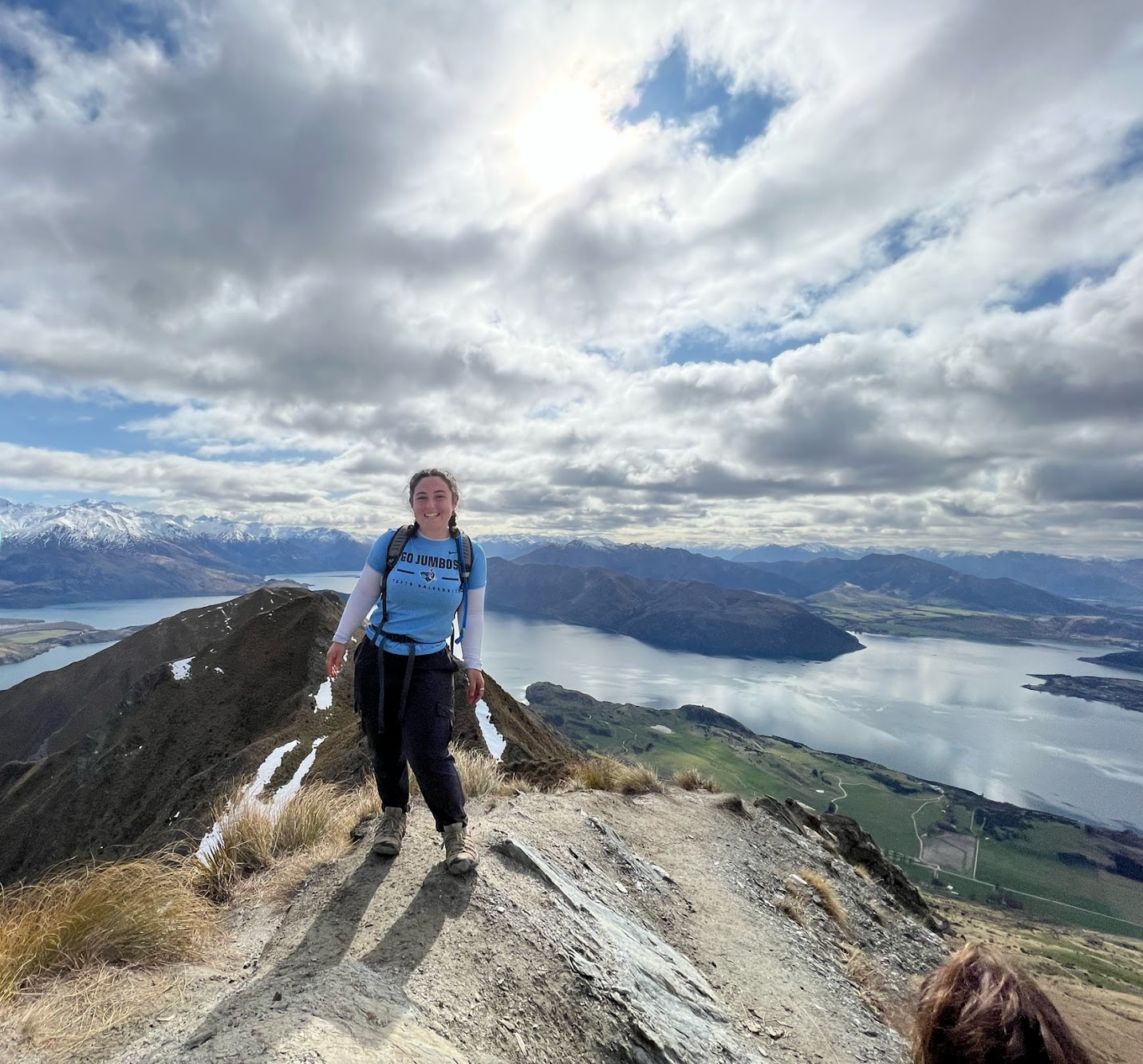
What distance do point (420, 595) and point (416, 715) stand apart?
109 cm

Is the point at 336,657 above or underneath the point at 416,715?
above

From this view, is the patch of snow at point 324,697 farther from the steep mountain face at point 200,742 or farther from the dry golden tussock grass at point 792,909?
the dry golden tussock grass at point 792,909

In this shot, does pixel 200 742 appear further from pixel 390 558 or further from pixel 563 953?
pixel 563 953

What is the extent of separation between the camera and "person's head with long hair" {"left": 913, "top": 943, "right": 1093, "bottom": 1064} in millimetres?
2324

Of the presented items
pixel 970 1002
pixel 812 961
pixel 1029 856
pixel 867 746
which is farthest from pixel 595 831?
pixel 867 746

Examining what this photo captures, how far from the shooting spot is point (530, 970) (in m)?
4.50

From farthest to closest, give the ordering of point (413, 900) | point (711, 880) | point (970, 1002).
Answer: point (711, 880)
point (413, 900)
point (970, 1002)

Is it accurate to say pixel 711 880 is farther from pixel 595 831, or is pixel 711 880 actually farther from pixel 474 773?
pixel 474 773

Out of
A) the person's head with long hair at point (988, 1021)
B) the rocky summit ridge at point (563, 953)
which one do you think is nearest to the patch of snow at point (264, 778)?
the rocky summit ridge at point (563, 953)

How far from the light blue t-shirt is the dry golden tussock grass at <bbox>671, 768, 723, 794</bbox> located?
11.5 m

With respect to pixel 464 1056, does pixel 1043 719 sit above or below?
below

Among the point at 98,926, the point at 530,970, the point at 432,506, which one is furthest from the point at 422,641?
the point at 98,926

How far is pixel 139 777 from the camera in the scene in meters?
40.9

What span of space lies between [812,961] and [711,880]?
6.04 feet
